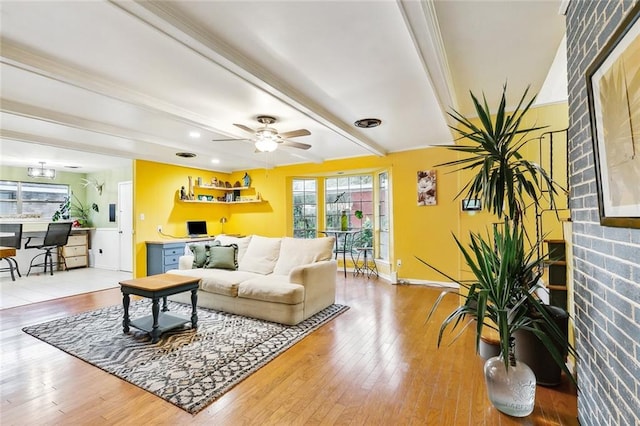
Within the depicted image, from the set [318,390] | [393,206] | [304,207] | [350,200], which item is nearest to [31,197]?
[304,207]

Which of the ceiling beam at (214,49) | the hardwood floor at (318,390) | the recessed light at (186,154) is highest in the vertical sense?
the ceiling beam at (214,49)

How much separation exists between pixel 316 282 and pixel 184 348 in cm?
151

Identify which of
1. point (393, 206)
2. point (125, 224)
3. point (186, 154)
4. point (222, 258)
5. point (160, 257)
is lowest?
point (160, 257)

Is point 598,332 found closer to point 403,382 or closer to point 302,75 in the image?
point 403,382

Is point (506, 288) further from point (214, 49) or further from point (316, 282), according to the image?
point (214, 49)

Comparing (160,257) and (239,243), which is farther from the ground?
(239,243)

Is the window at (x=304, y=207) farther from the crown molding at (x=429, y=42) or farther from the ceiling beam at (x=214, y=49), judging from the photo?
the crown molding at (x=429, y=42)

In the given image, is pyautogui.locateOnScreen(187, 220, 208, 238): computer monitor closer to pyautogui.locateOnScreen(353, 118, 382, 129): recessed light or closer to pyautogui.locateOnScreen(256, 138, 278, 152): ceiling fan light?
pyautogui.locateOnScreen(256, 138, 278, 152): ceiling fan light

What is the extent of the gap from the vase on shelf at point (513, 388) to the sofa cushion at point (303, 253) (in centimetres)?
231

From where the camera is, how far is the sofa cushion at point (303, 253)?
3.88m

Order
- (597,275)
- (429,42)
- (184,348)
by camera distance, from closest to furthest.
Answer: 1. (597,275)
2. (429,42)
3. (184,348)

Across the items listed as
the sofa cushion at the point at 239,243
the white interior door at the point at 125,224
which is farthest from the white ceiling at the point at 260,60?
the white interior door at the point at 125,224

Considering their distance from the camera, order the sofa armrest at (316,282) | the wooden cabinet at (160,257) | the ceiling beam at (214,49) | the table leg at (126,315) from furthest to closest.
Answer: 1. the wooden cabinet at (160,257)
2. the sofa armrest at (316,282)
3. the table leg at (126,315)
4. the ceiling beam at (214,49)

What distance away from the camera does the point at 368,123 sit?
12.4ft
